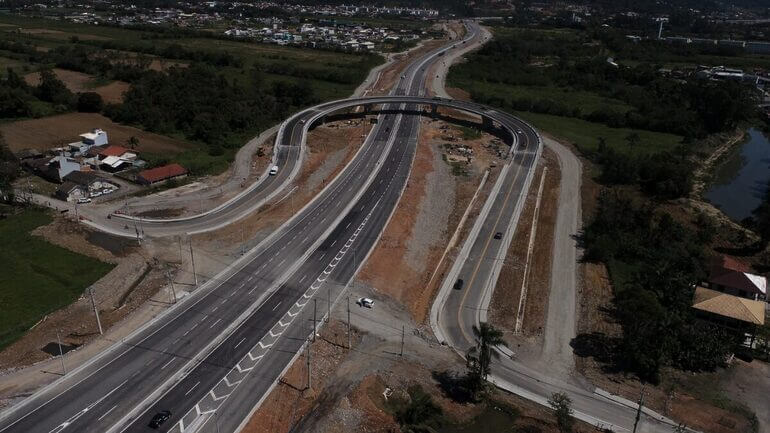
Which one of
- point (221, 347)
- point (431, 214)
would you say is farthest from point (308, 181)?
point (221, 347)

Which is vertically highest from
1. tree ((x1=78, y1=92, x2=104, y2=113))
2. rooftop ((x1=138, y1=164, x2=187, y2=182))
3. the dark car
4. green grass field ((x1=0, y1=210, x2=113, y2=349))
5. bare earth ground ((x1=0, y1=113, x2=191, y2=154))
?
tree ((x1=78, y1=92, x2=104, y2=113))

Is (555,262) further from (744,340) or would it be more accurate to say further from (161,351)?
(161,351)

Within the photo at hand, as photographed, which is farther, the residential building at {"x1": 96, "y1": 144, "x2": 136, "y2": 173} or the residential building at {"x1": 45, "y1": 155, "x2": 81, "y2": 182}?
the residential building at {"x1": 96, "y1": 144, "x2": 136, "y2": 173}

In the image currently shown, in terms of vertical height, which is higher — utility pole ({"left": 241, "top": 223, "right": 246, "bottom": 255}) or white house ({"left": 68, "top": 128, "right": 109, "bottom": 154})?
white house ({"left": 68, "top": 128, "right": 109, "bottom": 154})

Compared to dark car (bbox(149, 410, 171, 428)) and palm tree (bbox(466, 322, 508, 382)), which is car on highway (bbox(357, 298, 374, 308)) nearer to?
palm tree (bbox(466, 322, 508, 382))

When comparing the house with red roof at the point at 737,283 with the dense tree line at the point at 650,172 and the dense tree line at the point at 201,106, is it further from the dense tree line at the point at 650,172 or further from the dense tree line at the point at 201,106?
the dense tree line at the point at 201,106

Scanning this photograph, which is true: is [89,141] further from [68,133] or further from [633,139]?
[633,139]

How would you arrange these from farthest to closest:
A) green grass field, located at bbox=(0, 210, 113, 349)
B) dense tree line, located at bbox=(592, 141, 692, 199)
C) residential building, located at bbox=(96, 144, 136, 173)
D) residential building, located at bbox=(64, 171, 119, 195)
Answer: residential building, located at bbox=(96, 144, 136, 173) → dense tree line, located at bbox=(592, 141, 692, 199) → residential building, located at bbox=(64, 171, 119, 195) → green grass field, located at bbox=(0, 210, 113, 349)

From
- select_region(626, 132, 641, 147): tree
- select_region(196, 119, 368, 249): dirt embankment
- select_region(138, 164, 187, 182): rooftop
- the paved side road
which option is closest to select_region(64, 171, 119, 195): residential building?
select_region(138, 164, 187, 182): rooftop
